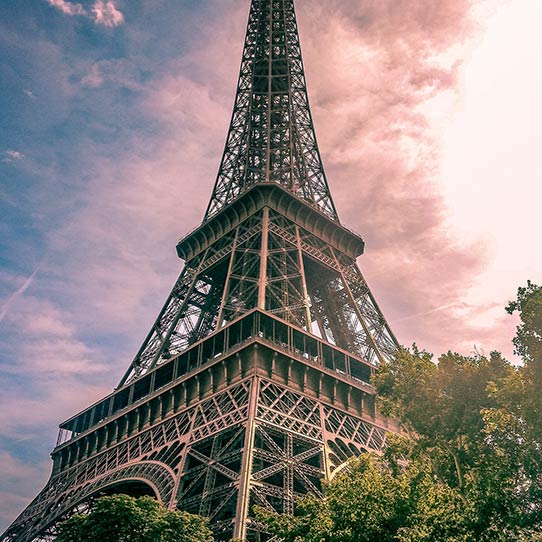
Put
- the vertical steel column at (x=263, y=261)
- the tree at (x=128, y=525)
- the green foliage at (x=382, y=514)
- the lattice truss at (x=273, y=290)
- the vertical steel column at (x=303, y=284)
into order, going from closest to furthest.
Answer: the green foliage at (x=382, y=514) → the tree at (x=128, y=525) → the vertical steel column at (x=263, y=261) → the vertical steel column at (x=303, y=284) → the lattice truss at (x=273, y=290)

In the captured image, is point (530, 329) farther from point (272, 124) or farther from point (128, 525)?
point (272, 124)

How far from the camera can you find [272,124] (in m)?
53.8

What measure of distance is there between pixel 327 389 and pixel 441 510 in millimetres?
15863

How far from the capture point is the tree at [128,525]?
60.4ft

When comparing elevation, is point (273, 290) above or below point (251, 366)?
above

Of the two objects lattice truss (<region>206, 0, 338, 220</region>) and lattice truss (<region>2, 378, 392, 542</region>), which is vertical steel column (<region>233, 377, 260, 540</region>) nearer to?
lattice truss (<region>2, 378, 392, 542</region>)

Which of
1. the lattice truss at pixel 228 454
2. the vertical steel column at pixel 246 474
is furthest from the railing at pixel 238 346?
the vertical steel column at pixel 246 474

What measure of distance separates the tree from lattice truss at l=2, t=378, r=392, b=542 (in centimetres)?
267

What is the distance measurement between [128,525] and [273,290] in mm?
20849

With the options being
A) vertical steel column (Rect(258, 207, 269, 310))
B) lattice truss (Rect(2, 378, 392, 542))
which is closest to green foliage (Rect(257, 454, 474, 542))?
lattice truss (Rect(2, 378, 392, 542))

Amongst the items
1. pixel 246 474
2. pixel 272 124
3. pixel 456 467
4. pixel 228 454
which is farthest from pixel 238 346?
pixel 272 124

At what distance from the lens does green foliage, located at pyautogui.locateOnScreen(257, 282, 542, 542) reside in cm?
1491

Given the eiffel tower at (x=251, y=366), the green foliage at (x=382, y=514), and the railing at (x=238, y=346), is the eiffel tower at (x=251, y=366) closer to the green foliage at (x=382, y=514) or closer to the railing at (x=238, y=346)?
the railing at (x=238, y=346)

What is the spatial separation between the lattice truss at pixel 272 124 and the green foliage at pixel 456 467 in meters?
28.2
